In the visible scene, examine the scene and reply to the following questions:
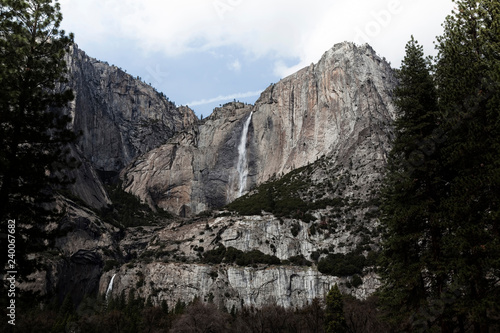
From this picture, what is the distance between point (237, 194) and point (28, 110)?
115090 mm

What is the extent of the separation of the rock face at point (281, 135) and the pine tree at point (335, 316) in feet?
180

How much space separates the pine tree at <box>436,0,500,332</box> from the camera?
52.6 feet

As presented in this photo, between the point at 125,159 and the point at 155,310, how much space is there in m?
112

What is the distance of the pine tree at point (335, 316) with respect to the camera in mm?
45188

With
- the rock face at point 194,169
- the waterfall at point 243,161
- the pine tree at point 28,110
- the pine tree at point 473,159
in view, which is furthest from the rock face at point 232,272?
the pine tree at point 28,110

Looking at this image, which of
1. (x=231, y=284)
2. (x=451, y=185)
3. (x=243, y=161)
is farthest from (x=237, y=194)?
(x=451, y=185)

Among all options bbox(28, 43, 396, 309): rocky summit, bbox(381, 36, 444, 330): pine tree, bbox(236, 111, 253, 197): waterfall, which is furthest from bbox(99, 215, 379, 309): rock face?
bbox(381, 36, 444, 330): pine tree

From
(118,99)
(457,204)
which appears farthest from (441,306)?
(118,99)

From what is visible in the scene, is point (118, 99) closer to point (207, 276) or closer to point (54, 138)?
point (207, 276)

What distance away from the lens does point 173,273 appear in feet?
262

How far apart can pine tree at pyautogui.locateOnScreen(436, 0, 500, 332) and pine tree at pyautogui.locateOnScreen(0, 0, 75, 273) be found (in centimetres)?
1840

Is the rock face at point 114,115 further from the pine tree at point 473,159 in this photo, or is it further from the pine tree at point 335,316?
the pine tree at point 473,159

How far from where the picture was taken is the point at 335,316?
46438mm

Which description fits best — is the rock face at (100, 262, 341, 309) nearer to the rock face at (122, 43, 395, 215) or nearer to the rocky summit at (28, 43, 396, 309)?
the rocky summit at (28, 43, 396, 309)
